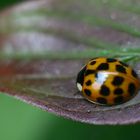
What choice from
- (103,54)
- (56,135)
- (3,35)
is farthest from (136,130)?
(3,35)

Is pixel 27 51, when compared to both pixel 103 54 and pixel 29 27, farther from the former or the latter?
pixel 103 54

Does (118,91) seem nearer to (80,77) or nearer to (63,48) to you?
(80,77)

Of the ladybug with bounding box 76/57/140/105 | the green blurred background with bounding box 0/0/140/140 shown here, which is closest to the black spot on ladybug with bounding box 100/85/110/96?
the ladybug with bounding box 76/57/140/105

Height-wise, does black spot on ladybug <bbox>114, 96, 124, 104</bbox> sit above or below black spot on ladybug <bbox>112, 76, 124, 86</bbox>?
below

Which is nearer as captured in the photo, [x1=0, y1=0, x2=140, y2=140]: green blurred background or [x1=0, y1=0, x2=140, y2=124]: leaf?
[x1=0, y1=0, x2=140, y2=124]: leaf

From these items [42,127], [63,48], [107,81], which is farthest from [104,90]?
[42,127]

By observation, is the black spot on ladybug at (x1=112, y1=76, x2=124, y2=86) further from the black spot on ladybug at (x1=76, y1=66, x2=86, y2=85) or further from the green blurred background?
the green blurred background

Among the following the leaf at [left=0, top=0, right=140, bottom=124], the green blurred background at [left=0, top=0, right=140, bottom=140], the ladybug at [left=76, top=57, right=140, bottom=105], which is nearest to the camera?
the leaf at [left=0, top=0, right=140, bottom=124]
